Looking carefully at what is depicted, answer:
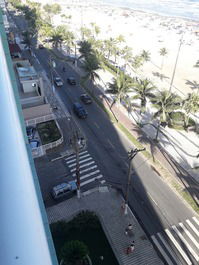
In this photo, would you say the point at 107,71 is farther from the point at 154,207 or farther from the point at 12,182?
the point at 12,182

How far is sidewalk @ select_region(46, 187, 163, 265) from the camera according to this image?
74.1ft

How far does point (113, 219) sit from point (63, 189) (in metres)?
7.61

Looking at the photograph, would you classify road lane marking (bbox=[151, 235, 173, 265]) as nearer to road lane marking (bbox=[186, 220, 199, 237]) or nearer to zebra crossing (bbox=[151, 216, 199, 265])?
zebra crossing (bbox=[151, 216, 199, 265])

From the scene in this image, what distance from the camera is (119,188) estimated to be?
30.2 metres

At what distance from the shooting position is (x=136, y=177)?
31781mm

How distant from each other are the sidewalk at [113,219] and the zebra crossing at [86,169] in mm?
1797

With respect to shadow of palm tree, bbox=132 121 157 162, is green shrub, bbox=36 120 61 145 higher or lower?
higher

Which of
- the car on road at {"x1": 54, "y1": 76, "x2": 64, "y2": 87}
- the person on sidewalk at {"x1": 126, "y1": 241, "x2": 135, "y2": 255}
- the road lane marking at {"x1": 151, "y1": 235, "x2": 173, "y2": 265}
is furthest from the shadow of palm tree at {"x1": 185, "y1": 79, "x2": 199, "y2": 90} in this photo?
the person on sidewalk at {"x1": 126, "y1": 241, "x2": 135, "y2": 255}

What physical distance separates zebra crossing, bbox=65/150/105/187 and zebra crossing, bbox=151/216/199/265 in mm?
10762

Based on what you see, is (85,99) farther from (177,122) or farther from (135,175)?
(135,175)

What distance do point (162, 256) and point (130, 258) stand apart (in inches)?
139

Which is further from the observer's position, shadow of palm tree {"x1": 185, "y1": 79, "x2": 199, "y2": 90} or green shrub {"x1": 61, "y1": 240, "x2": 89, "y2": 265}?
shadow of palm tree {"x1": 185, "y1": 79, "x2": 199, "y2": 90}

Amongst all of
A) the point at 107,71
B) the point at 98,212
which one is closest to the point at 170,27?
the point at 107,71

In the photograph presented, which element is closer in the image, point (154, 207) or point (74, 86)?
point (154, 207)
